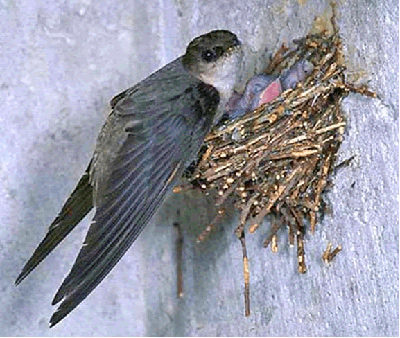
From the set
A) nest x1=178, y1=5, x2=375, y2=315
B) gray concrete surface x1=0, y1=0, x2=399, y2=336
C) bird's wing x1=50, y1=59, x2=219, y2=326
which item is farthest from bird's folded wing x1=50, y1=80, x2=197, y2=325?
Result: gray concrete surface x1=0, y1=0, x2=399, y2=336

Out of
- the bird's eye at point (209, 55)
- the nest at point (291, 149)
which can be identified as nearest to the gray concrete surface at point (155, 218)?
the nest at point (291, 149)

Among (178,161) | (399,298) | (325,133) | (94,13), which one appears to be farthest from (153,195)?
(94,13)

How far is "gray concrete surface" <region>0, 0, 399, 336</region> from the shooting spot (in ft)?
5.89

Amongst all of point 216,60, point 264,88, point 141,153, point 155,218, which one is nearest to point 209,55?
point 216,60

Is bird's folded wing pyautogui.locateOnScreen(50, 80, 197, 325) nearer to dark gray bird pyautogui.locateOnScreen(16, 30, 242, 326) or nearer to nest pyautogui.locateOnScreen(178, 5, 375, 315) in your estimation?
dark gray bird pyautogui.locateOnScreen(16, 30, 242, 326)

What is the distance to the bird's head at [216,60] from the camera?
1.88 m

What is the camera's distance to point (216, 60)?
6.22 feet

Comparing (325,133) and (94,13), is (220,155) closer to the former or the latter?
(325,133)

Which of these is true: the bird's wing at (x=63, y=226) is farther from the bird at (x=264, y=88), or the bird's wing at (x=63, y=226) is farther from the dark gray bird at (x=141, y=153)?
the bird at (x=264, y=88)

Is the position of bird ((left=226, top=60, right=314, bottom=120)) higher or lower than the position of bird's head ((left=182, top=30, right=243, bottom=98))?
lower

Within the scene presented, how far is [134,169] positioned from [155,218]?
69 centimetres

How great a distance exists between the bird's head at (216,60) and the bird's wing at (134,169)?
60 mm

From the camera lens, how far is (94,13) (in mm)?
2303

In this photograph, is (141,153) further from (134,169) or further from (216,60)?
(216,60)
